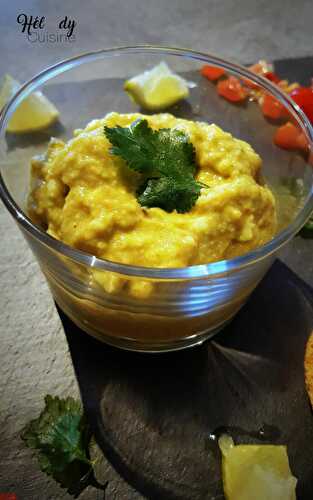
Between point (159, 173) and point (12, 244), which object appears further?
point (12, 244)

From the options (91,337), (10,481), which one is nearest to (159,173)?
(91,337)

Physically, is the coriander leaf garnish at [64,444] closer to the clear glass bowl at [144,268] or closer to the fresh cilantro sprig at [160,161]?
the clear glass bowl at [144,268]

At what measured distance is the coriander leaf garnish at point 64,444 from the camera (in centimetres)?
112

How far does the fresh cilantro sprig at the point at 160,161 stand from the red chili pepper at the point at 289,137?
39 cm

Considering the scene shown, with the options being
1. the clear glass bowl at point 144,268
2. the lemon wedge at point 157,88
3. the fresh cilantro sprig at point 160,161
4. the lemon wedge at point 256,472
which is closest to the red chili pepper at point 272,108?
the clear glass bowl at point 144,268

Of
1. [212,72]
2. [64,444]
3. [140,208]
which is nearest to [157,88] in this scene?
[212,72]

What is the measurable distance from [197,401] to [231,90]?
0.96 metres

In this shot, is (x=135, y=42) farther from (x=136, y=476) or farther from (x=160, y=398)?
(x=136, y=476)

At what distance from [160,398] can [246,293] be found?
315 mm

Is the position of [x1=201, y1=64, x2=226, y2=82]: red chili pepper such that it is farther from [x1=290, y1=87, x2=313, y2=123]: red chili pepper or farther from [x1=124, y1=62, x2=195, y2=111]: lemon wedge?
[x1=290, y1=87, x2=313, y2=123]: red chili pepper

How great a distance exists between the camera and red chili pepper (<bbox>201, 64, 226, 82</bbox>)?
160cm

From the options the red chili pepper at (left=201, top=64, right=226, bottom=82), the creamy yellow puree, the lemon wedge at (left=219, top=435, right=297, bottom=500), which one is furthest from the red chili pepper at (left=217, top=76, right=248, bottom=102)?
the lemon wedge at (left=219, top=435, right=297, bottom=500)

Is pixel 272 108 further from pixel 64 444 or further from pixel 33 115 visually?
pixel 64 444

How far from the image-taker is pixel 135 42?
2168 mm
